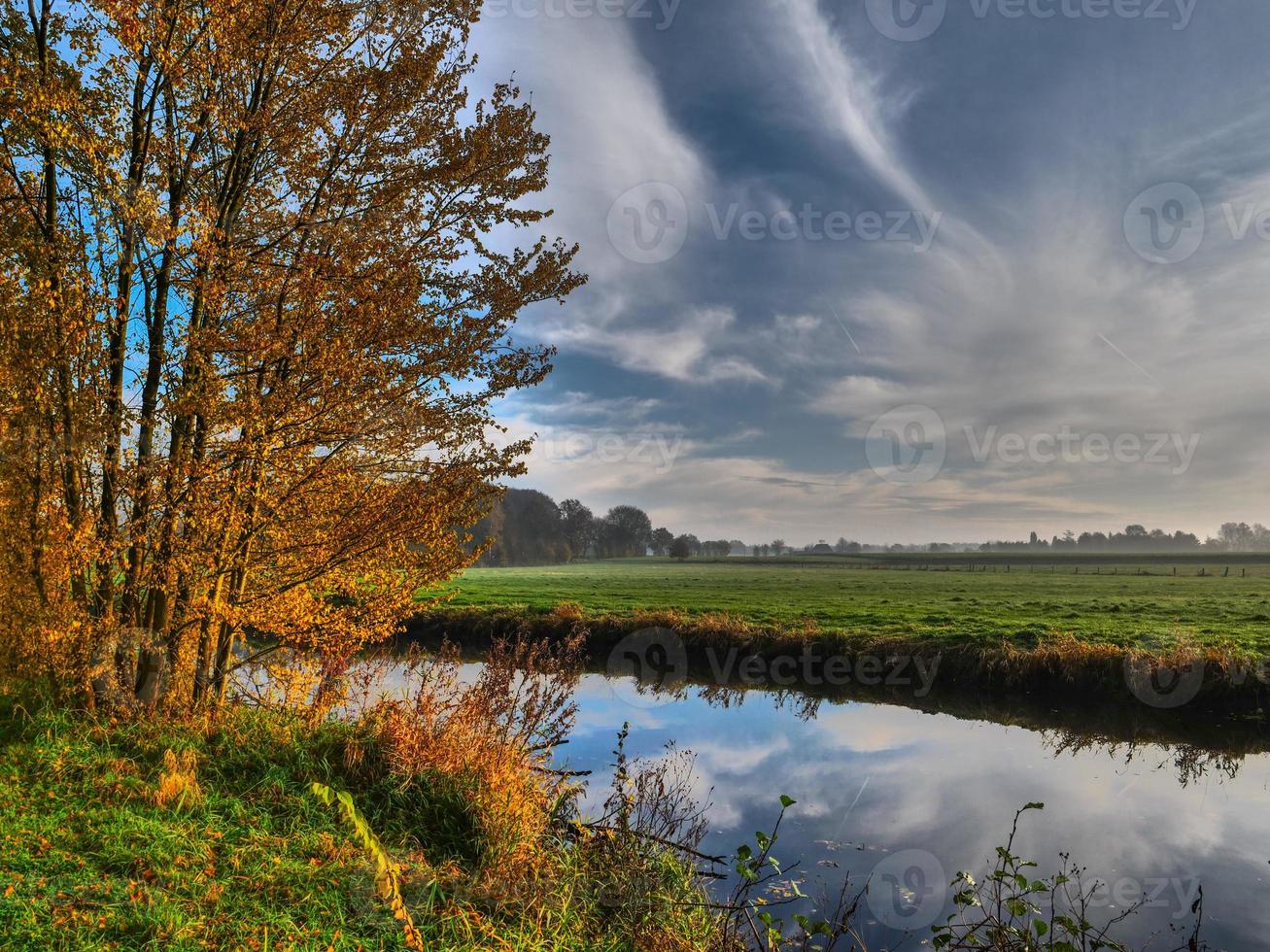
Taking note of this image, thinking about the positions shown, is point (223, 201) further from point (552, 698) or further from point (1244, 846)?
point (1244, 846)

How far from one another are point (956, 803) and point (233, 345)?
11885 mm

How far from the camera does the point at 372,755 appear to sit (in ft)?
22.1

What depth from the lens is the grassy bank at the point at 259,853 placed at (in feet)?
13.3

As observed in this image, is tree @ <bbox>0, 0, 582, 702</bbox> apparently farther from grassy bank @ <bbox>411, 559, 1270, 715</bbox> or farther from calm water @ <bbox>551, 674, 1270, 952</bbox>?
calm water @ <bbox>551, 674, 1270, 952</bbox>

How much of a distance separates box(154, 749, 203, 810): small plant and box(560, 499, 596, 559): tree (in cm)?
11956

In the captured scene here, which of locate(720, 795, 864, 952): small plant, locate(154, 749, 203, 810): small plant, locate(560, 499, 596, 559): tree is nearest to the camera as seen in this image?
locate(720, 795, 864, 952): small plant

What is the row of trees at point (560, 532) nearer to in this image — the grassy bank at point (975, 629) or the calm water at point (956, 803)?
the grassy bank at point (975, 629)

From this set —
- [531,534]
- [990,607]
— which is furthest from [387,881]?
[531,534]

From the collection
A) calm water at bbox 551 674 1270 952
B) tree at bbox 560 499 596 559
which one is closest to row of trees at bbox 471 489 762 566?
tree at bbox 560 499 596 559

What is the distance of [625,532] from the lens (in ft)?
442

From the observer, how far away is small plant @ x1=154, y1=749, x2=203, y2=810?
546cm

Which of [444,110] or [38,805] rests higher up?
[444,110]

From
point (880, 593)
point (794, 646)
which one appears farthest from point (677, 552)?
point (794, 646)

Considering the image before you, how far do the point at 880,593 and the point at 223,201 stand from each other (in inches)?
1492
